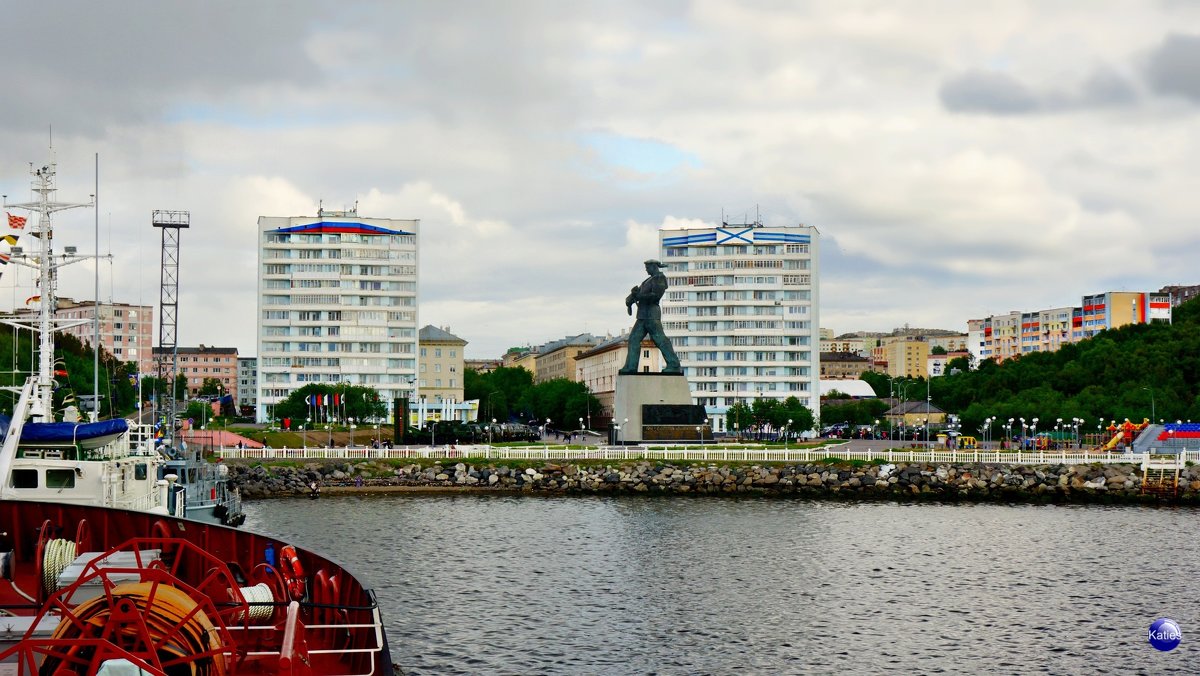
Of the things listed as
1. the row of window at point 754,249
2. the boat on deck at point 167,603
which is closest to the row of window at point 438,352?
the row of window at point 754,249

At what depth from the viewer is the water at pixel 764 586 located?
32.9m

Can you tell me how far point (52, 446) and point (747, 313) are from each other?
147 m

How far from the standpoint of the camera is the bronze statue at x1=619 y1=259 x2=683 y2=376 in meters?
96.2

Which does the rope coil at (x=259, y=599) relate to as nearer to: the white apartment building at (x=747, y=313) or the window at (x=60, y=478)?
the window at (x=60, y=478)

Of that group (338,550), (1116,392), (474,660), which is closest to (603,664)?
(474,660)

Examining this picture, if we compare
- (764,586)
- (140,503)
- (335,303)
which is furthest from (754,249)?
(140,503)

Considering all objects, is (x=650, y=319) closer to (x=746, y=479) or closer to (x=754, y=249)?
(x=746, y=479)

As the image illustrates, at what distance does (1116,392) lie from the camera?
13938 cm

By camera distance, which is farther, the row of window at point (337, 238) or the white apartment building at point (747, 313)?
the white apartment building at point (747, 313)

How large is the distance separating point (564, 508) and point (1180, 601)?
125 feet

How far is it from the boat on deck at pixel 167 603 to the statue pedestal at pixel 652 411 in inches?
2759

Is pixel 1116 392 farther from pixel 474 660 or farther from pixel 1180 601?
pixel 474 660

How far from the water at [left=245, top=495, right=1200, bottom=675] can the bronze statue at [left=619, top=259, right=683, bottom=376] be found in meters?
27.9

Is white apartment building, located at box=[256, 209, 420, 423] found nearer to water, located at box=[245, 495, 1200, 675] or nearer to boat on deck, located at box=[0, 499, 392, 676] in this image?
water, located at box=[245, 495, 1200, 675]
